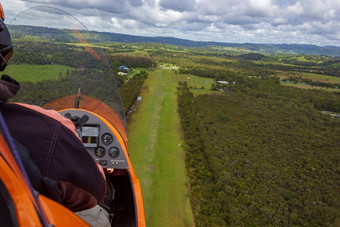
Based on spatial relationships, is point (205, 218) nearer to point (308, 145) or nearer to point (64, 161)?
point (64, 161)

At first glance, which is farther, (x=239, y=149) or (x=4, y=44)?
(x=239, y=149)

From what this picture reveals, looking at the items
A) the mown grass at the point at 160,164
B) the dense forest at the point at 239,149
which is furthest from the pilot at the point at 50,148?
the mown grass at the point at 160,164

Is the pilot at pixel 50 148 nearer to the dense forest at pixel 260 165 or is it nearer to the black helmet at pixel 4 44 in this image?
the black helmet at pixel 4 44

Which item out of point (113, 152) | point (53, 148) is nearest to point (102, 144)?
point (113, 152)

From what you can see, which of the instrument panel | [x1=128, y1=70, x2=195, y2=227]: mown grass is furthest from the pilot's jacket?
[x1=128, y1=70, x2=195, y2=227]: mown grass

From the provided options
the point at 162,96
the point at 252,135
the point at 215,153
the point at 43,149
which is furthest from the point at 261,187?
the point at 162,96

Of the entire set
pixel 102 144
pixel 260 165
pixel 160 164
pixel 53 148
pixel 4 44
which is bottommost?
pixel 260 165

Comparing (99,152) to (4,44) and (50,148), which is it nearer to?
(50,148)
